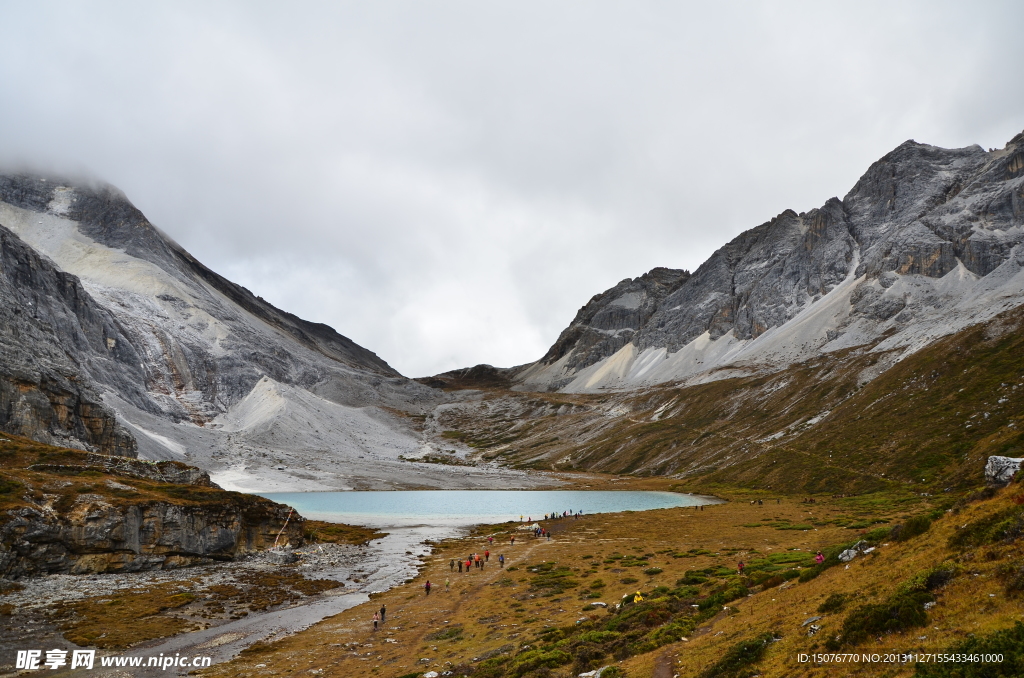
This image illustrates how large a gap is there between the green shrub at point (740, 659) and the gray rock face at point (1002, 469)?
12593 millimetres

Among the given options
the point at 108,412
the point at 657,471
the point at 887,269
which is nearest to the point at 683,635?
the point at 108,412

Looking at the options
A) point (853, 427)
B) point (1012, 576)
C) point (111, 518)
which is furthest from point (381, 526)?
point (853, 427)

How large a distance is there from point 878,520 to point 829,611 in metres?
48.8

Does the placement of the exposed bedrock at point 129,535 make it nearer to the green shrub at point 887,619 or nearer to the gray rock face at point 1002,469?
the green shrub at point 887,619

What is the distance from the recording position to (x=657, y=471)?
15275cm

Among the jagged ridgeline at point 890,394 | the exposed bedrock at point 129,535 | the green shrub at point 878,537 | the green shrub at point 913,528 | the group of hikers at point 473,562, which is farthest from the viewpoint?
the jagged ridgeline at point 890,394

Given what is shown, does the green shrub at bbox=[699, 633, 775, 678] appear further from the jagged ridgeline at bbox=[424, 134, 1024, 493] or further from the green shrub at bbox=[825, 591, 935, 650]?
the jagged ridgeline at bbox=[424, 134, 1024, 493]

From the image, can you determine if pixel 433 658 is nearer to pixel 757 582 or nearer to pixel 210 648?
pixel 210 648

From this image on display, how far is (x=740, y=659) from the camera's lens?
17125 mm

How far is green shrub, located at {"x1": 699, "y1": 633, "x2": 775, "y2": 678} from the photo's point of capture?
1647cm

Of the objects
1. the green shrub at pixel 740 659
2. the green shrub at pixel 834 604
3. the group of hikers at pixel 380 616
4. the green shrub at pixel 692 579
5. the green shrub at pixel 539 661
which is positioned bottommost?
the group of hikers at pixel 380 616

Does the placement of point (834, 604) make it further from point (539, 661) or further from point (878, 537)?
point (539, 661)

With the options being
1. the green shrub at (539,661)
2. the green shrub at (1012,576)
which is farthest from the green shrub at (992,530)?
the green shrub at (539,661)

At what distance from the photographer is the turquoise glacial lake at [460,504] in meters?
103
